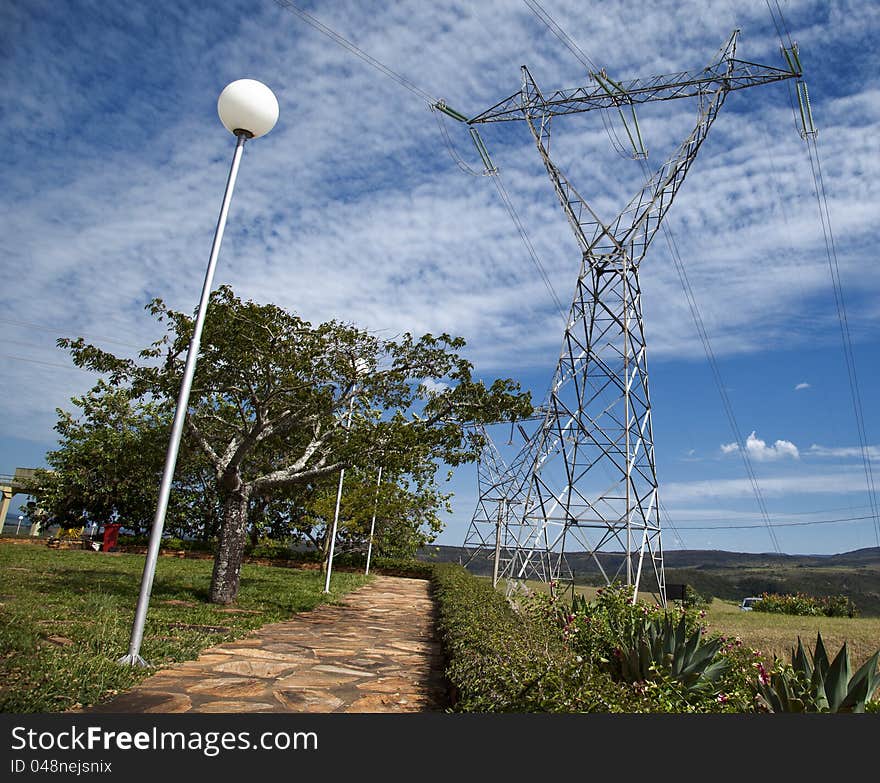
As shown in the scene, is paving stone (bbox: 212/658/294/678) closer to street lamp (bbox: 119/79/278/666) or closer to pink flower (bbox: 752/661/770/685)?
street lamp (bbox: 119/79/278/666)

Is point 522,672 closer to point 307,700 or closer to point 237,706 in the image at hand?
point 307,700

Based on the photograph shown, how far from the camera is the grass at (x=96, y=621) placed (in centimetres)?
448

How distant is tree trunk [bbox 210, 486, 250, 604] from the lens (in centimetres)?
1036

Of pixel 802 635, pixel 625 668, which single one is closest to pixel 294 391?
pixel 625 668

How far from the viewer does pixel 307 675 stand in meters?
6.08

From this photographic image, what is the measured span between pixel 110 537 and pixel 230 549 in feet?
58.4

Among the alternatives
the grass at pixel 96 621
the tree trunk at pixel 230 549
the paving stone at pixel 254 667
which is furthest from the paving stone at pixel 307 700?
the tree trunk at pixel 230 549

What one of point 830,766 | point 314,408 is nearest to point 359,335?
point 314,408

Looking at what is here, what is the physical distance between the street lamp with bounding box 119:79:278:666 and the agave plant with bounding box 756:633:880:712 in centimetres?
529

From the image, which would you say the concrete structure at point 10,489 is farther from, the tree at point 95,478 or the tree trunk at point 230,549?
the tree trunk at point 230,549

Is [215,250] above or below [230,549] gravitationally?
above

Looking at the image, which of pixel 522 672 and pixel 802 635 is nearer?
pixel 522 672

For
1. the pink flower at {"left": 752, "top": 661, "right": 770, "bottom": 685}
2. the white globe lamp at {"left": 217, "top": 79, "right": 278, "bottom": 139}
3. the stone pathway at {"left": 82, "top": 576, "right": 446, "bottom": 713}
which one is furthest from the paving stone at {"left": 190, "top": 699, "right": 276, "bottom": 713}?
the white globe lamp at {"left": 217, "top": 79, "right": 278, "bottom": 139}

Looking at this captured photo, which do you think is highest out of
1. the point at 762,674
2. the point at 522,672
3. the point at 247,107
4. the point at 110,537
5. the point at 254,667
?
the point at 247,107
